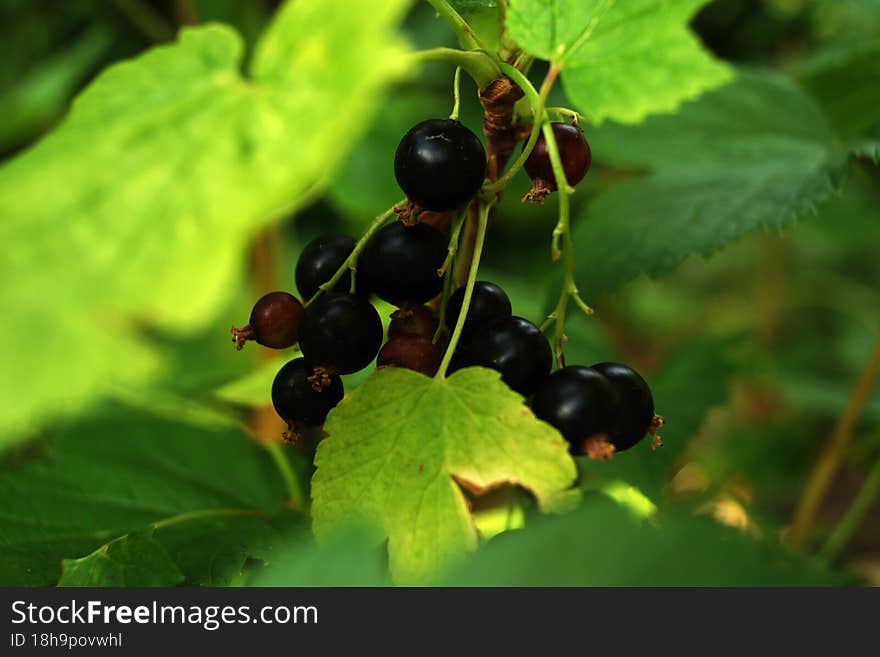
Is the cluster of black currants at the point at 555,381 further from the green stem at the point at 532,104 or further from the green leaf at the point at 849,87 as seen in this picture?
the green leaf at the point at 849,87

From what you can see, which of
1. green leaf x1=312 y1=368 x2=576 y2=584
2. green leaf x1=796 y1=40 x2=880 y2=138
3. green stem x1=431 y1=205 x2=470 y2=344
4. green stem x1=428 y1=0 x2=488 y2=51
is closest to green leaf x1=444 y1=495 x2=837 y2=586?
green leaf x1=312 y1=368 x2=576 y2=584

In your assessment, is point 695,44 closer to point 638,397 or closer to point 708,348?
point 638,397

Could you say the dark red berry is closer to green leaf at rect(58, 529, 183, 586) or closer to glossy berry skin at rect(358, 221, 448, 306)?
glossy berry skin at rect(358, 221, 448, 306)

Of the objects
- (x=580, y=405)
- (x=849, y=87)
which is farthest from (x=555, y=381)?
(x=849, y=87)

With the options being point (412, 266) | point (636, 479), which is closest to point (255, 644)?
point (412, 266)

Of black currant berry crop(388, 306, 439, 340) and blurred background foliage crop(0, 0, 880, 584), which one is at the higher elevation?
black currant berry crop(388, 306, 439, 340)

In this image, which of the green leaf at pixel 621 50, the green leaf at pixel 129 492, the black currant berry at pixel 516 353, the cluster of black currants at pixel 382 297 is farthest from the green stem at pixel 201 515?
the green leaf at pixel 621 50
